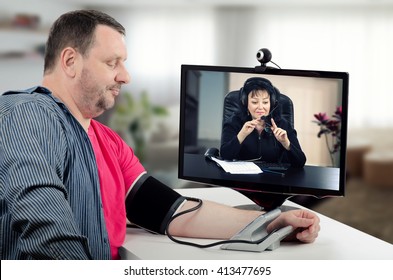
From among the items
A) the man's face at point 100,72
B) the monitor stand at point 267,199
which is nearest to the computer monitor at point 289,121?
the monitor stand at point 267,199

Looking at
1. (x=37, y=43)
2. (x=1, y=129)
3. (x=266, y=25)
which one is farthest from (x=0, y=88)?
(x=1, y=129)

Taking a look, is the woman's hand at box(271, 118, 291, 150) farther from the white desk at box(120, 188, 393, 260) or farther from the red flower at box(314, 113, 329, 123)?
the white desk at box(120, 188, 393, 260)

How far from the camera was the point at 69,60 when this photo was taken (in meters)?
1.61

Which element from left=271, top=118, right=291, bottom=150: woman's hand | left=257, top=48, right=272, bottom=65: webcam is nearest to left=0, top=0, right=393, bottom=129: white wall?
left=257, top=48, right=272, bottom=65: webcam

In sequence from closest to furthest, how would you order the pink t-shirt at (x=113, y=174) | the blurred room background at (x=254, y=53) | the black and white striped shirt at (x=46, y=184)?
the black and white striped shirt at (x=46, y=184) < the pink t-shirt at (x=113, y=174) < the blurred room background at (x=254, y=53)

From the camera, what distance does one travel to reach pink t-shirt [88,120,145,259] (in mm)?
1667

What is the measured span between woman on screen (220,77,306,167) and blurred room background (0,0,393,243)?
3163mm

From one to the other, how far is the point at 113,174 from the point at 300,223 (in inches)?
19.3

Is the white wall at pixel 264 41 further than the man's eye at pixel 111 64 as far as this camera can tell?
Yes

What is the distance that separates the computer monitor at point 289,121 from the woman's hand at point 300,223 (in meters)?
0.07

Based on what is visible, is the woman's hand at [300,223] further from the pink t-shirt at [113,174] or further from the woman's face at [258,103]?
the pink t-shirt at [113,174]

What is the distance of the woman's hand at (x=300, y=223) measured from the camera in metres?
1.63

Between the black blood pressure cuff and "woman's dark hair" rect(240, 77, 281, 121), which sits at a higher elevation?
"woman's dark hair" rect(240, 77, 281, 121)

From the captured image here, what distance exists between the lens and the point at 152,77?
5.18 m
